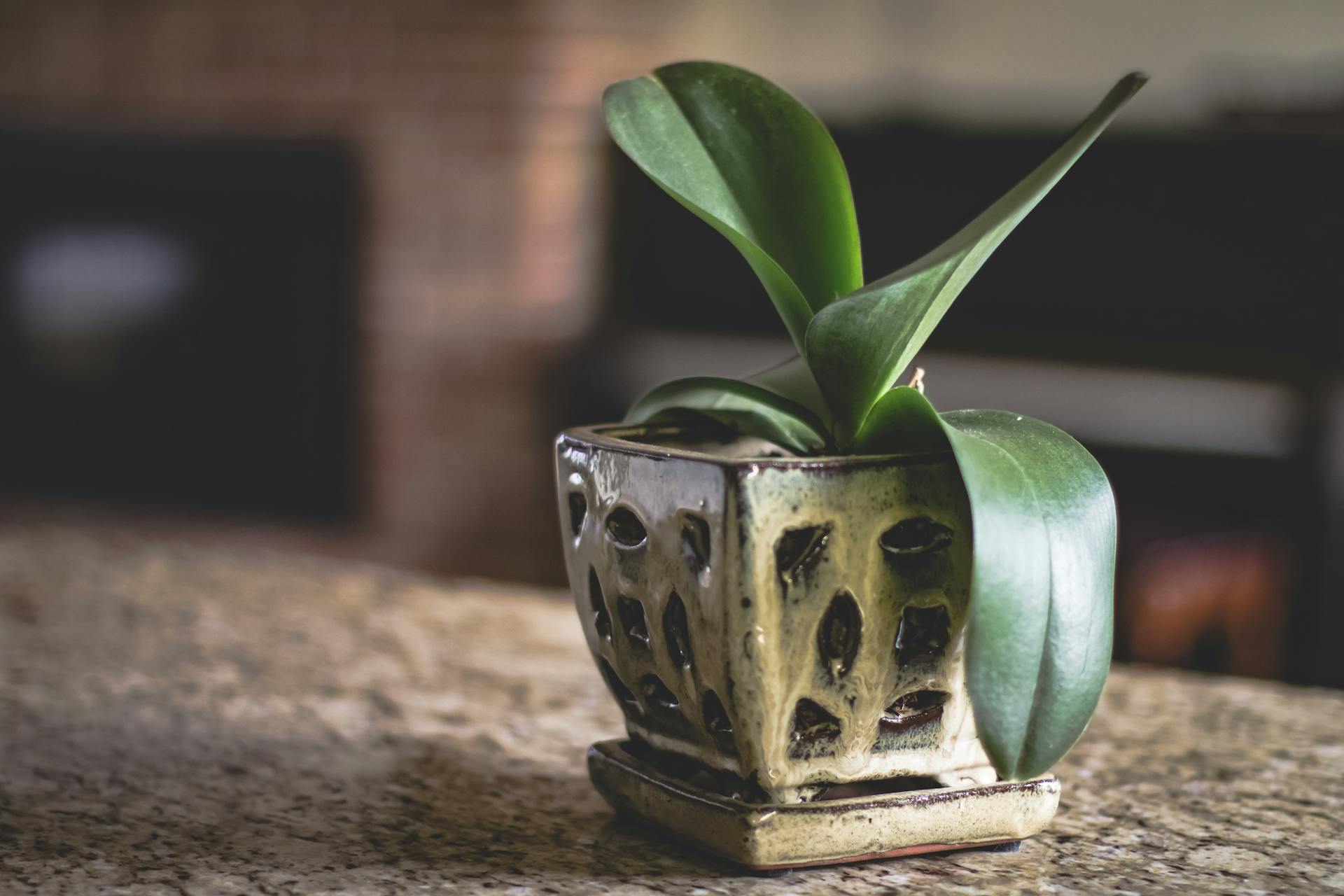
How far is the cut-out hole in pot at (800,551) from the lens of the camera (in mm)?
480

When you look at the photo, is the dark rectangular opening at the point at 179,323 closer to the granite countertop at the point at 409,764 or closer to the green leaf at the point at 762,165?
the granite countertop at the point at 409,764

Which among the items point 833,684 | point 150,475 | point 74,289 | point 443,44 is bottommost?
point 150,475

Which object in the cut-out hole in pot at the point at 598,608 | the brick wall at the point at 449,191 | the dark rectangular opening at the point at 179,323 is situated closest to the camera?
the cut-out hole in pot at the point at 598,608

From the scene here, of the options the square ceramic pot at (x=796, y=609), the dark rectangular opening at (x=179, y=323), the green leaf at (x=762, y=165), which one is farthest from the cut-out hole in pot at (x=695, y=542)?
the dark rectangular opening at (x=179, y=323)

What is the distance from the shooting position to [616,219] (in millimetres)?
3193

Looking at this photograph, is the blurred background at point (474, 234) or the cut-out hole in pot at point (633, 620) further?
the blurred background at point (474, 234)

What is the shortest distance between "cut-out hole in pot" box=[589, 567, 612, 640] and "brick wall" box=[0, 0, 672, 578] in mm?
2671

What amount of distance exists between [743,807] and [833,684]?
56mm

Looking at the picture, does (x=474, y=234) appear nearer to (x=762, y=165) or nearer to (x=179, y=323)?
Answer: (x=179, y=323)

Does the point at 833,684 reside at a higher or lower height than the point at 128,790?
higher

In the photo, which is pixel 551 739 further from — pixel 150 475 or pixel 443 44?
pixel 150 475

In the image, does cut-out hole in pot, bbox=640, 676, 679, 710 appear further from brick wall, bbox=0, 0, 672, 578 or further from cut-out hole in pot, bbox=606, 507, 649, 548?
brick wall, bbox=0, 0, 672, 578

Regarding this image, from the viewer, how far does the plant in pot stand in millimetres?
460

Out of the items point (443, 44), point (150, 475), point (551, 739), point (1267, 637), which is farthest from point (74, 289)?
point (551, 739)
